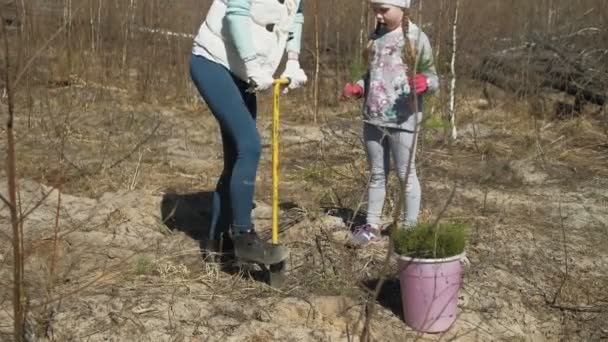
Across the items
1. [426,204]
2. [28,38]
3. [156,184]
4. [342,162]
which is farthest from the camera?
[28,38]

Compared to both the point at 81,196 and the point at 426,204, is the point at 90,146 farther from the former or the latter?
the point at 426,204

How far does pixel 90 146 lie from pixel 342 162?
188 cm

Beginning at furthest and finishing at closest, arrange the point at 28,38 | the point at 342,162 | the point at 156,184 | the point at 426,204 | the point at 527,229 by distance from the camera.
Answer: the point at 28,38
the point at 342,162
the point at 156,184
the point at 426,204
the point at 527,229

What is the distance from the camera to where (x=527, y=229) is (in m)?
4.55

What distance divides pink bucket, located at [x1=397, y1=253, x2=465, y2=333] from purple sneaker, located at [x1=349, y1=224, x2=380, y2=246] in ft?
2.51

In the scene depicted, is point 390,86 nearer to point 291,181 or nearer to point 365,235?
point 365,235

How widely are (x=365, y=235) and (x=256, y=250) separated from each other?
792mm

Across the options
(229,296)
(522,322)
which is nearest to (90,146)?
(229,296)

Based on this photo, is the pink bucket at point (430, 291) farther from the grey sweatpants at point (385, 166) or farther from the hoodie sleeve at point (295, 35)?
the hoodie sleeve at point (295, 35)

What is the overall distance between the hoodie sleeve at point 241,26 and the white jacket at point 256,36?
7 cm

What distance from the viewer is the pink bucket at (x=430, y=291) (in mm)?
3145

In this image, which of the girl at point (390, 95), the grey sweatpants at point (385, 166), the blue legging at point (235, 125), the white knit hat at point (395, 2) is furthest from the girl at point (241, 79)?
the grey sweatpants at point (385, 166)

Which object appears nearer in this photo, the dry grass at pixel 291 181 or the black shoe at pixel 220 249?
the dry grass at pixel 291 181

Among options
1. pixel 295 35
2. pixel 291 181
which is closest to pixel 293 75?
pixel 295 35
